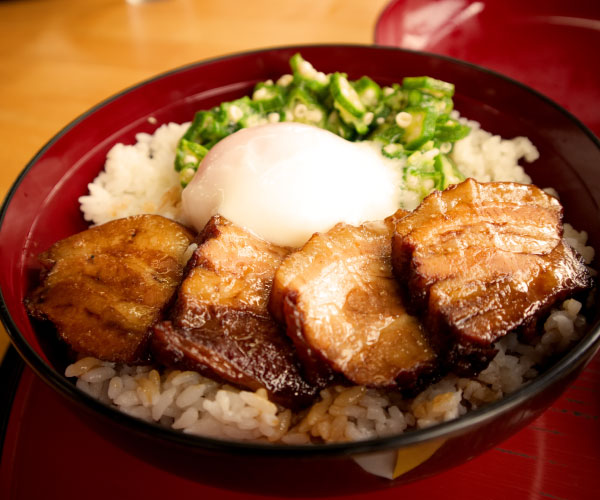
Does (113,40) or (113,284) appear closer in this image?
(113,284)

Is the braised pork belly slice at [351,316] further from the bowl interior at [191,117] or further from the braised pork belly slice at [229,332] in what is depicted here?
the bowl interior at [191,117]

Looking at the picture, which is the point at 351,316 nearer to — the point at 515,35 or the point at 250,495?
the point at 250,495

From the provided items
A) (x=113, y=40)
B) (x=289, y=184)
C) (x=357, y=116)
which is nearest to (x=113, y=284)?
(x=289, y=184)

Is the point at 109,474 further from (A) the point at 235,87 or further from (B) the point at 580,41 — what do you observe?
(B) the point at 580,41

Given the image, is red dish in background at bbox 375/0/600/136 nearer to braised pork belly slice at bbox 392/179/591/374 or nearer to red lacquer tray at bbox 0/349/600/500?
braised pork belly slice at bbox 392/179/591/374

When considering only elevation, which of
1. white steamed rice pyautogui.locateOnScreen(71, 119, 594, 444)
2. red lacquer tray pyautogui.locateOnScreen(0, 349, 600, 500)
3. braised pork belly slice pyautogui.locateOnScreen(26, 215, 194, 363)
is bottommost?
red lacquer tray pyautogui.locateOnScreen(0, 349, 600, 500)

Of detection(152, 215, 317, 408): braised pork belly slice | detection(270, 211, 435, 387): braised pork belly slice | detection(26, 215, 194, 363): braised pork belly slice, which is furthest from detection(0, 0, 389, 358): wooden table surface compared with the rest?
detection(270, 211, 435, 387): braised pork belly slice
